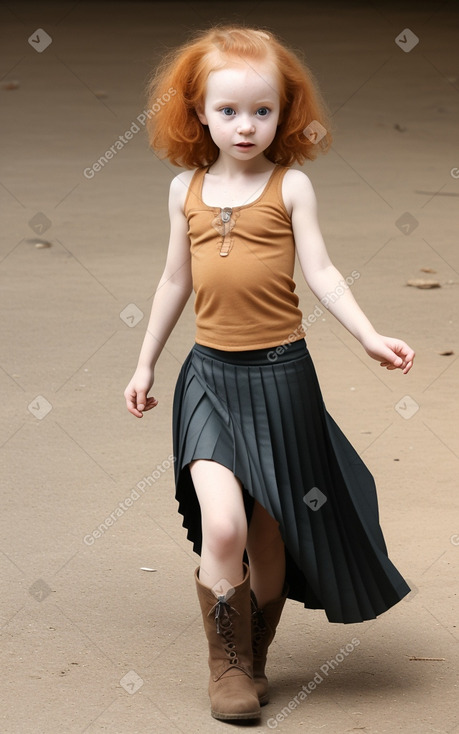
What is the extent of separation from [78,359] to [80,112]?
555 centimetres

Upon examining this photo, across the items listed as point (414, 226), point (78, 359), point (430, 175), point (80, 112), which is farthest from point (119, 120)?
point (78, 359)

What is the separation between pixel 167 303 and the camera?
2752 millimetres

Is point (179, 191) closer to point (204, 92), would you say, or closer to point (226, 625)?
point (204, 92)

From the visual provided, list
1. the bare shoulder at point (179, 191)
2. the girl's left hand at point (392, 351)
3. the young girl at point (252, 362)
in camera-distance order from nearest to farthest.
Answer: the girl's left hand at point (392, 351), the young girl at point (252, 362), the bare shoulder at point (179, 191)

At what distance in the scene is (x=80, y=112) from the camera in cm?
1011

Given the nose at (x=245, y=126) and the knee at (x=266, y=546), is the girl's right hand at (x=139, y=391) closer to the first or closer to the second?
the knee at (x=266, y=546)

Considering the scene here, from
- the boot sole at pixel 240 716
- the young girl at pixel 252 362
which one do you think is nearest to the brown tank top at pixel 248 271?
the young girl at pixel 252 362

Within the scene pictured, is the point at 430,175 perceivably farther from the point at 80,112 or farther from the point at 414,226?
the point at 80,112

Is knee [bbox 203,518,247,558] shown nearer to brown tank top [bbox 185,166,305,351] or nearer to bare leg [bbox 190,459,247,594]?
bare leg [bbox 190,459,247,594]

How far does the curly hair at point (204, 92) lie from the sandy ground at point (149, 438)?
3.58ft

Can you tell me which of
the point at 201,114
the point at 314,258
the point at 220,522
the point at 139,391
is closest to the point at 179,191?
the point at 201,114

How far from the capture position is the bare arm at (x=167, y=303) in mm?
2707

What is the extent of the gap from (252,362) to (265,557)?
0.43 metres

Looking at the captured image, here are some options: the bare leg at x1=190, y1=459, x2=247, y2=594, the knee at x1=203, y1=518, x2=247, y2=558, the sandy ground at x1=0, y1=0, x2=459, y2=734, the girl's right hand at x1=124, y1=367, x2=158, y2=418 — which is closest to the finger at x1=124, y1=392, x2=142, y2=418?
the girl's right hand at x1=124, y1=367, x2=158, y2=418
